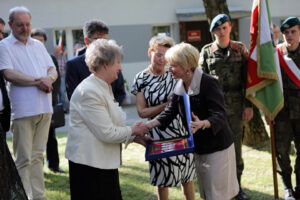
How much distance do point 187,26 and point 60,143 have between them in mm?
8790

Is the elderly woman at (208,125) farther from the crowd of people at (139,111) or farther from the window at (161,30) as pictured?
the window at (161,30)

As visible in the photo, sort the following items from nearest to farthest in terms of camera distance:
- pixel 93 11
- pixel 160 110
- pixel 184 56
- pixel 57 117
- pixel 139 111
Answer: pixel 184 56 < pixel 160 110 < pixel 139 111 < pixel 57 117 < pixel 93 11

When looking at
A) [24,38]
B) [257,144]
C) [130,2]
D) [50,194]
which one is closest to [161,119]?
[24,38]

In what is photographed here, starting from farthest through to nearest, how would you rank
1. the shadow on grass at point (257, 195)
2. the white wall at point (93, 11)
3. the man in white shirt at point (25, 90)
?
the white wall at point (93, 11)
the shadow on grass at point (257, 195)
the man in white shirt at point (25, 90)

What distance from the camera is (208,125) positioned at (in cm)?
322

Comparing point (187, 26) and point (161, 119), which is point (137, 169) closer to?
point (161, 119)

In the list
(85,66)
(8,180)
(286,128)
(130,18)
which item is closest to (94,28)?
(85,66)

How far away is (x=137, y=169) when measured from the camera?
6266 mm

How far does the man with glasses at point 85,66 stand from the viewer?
13.5 ft

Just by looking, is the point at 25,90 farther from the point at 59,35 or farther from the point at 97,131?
the point at 59,35

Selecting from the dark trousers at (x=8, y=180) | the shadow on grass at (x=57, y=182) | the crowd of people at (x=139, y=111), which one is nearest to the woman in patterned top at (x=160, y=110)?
the crowd of people at (x=139, y=111)

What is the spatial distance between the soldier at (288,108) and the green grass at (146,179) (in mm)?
301

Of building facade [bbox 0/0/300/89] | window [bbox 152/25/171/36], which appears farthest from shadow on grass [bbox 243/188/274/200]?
window [bbox 152/25/171/36]

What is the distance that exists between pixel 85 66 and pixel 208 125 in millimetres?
1681
